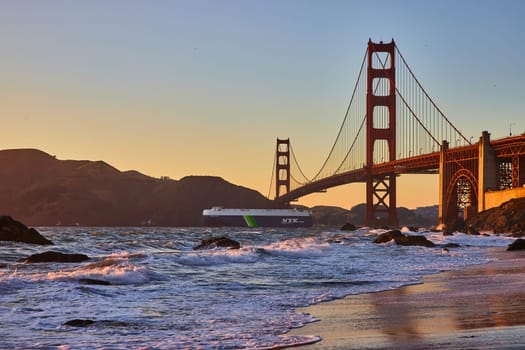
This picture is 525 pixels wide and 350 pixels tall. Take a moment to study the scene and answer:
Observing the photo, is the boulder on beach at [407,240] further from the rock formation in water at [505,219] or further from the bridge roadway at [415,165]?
the bridge roadway at [415,165]

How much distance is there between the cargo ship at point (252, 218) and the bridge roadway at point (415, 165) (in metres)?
17.3

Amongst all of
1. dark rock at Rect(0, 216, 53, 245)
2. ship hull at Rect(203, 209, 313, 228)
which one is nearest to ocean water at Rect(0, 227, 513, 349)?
dark rock at Rect(0, 216, 53, 245)

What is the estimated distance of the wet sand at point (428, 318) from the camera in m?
7.70

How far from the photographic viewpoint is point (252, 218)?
134250 mm

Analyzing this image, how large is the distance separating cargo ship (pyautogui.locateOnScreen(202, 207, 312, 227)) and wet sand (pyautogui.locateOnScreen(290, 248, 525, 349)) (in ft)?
390

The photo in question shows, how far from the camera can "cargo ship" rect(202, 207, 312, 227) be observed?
440 ft

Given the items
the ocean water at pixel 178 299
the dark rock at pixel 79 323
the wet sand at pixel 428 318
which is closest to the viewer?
the wet sand at pixel 428 318

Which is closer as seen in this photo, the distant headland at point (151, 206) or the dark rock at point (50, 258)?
the dark rock at point (50, 258)

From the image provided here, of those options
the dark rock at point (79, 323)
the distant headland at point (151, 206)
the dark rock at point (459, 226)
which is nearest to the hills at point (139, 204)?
the distant headland at point (151, 206)

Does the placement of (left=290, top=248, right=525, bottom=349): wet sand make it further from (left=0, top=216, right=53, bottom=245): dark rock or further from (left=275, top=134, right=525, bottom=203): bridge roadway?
(left=275, top=134, right=525, bottom=203): bridge roadway

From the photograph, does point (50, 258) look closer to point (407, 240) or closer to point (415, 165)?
point (407, 240)

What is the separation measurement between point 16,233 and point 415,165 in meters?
59.7

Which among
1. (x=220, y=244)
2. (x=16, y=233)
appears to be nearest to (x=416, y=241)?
(x=220, y=244)

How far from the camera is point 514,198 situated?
65.1 m
